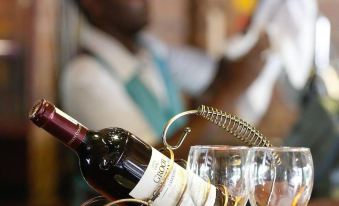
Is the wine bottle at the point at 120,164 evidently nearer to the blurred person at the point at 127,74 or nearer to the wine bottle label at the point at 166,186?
the wine bottle label at the point at 166,186

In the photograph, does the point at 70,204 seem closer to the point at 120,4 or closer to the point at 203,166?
the point at 120,4

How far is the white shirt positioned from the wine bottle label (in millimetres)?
1294

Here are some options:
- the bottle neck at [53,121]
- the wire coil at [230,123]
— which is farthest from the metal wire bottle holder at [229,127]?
the bottle neck at [53,121]

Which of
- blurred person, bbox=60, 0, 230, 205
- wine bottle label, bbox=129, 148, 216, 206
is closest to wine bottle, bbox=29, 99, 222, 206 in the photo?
wine bottle label, bbox=129, 148, 216, 206

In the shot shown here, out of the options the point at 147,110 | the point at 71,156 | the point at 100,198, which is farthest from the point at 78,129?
the point at 71,156

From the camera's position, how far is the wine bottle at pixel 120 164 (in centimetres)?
70

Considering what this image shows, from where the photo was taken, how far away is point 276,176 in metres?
0.81

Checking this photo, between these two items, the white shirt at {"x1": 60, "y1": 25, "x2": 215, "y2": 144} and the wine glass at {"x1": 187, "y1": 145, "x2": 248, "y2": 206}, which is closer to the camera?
the wine glass at {"x1": 187, "y1": 145, "x2": 248, "y2": 206}

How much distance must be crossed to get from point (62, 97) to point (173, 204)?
192 centimetres

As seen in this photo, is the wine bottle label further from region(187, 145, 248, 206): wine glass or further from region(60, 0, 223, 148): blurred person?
region(60, 0, 223, 148): blurred person

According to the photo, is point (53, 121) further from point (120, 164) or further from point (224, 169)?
point (224, 169)

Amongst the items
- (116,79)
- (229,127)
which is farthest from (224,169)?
(116,79)

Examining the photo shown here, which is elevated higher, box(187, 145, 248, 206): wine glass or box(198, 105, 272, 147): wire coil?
box(198, 105, 272, 147): wire coil

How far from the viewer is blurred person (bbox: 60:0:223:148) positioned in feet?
7.00
